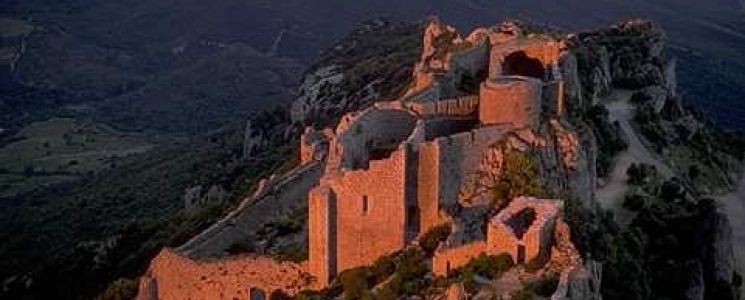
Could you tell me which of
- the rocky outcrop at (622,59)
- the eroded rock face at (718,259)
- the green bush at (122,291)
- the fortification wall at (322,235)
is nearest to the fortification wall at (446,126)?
the fortification wall at (322,235)

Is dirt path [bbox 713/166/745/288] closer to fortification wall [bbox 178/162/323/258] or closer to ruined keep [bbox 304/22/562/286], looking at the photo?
ruined keep [bbox 304/22/562/286]

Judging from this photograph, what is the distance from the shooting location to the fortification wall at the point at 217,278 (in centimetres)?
3319

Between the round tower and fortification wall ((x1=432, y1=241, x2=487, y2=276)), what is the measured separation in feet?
17.0

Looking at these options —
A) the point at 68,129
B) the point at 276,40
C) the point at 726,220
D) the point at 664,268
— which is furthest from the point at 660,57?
the point at 276,40

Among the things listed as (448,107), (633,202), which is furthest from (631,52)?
(448,107)

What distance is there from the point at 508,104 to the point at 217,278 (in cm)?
835

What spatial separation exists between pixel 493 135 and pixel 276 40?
5843 inches

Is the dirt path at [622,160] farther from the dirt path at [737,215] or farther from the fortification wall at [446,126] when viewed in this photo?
the fortification wall at [446,126]

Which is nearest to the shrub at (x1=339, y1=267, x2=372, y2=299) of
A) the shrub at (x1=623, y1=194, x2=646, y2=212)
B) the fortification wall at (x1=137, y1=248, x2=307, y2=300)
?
the fortification wall at (x1=137, y1=248, x2=307, y2=300)

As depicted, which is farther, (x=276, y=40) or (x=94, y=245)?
(x=276, y=40)

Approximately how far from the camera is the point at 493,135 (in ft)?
107

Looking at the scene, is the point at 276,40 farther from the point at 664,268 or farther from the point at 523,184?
the point at 523,184

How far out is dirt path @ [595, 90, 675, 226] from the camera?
48.1 metres

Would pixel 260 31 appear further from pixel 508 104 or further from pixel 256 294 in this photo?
pixel 508 104
